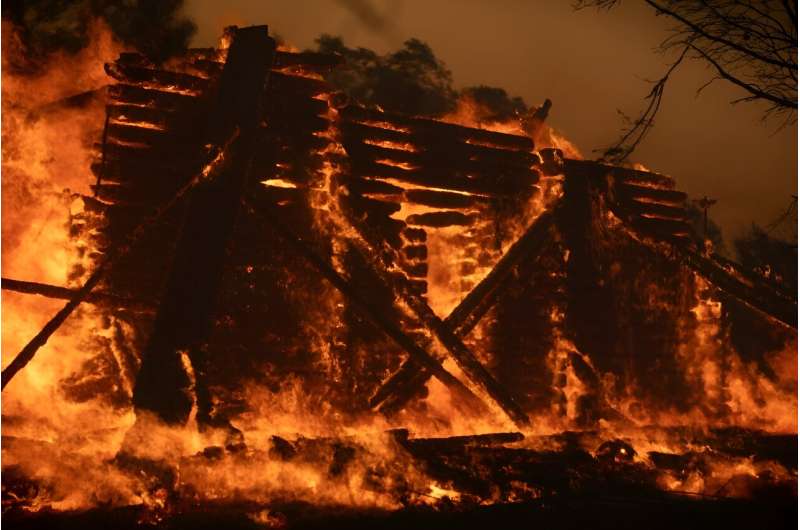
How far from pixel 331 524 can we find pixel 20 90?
602 centimetres

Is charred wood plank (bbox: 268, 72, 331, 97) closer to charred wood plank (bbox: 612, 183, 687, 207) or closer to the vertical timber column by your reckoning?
the vertical timber column

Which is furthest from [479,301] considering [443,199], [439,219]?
[443,199]

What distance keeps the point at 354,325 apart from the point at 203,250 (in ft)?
5.60

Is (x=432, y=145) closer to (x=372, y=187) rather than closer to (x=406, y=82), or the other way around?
(x=372, y=187)

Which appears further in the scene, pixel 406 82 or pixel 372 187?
pixel 406 82

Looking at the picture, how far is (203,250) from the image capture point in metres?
5.57

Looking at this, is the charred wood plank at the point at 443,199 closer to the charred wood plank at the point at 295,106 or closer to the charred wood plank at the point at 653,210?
the charred wood plank at the point at 295,106

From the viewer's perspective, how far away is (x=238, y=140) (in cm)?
589

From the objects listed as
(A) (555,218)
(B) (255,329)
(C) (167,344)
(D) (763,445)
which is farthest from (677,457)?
(C) (167,344)

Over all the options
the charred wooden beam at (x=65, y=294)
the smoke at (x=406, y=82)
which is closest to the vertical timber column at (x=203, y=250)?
the charred wooden beam at (x=65, y=294)

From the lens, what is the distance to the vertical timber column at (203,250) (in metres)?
5.20

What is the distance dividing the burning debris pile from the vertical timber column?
0.06ft

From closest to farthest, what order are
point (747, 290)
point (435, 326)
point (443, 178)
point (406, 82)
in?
point (435, 326)
point (443, 178)
point (747, 290)
point (406, 82)

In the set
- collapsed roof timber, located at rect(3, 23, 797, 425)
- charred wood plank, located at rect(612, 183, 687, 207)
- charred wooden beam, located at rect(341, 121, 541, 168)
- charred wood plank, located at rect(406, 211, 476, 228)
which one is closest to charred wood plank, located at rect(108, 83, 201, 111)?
collapsed roof timber, located at rect(3, 23, 797, 425)
